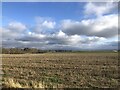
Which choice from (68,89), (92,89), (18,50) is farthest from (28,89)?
(18,50)

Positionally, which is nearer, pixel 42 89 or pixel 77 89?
pixel 42 89

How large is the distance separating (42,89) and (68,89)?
1.93m

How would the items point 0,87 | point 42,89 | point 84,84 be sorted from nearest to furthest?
1. point 42,89
2. point 0,87
3. point 84,84

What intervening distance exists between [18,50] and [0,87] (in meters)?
175

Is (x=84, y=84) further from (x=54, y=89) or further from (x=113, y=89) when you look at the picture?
(x=54, y=89)

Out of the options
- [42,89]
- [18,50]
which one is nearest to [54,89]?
[42,89]

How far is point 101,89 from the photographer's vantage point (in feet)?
51.1

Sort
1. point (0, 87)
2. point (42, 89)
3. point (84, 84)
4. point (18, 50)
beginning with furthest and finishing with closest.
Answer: point (18, 50) → point (84, 84) → point (0, 87) → point (42, 89)

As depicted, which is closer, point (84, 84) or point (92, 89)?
point (92, 89)

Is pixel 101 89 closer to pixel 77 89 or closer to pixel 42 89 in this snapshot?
pixel 77 89

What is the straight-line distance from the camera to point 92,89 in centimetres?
1553

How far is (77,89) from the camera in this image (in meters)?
15.5

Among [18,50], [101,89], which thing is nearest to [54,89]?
[101,89]

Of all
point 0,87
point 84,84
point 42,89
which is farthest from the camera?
point 84,84
